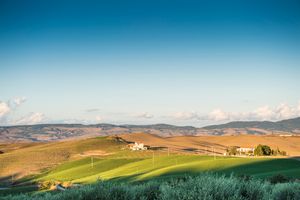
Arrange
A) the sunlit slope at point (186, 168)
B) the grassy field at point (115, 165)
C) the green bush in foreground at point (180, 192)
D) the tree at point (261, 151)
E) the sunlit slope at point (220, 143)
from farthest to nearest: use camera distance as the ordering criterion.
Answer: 1. the sunlit slope at point (220, 143)
2. the tree at point (261, 151)
3. the grassy field at point (115, 165)
4. the sunlit slope at point (186, 168)
5. the green bush in foreground at point (180, 192)

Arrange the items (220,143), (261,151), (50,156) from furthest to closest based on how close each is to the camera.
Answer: (220,143), (50,156), (261,151)

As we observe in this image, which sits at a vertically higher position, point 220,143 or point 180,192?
point 180,192

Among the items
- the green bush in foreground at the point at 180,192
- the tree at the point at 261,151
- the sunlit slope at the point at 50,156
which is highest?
the green bush in foreground at the point at 180,192

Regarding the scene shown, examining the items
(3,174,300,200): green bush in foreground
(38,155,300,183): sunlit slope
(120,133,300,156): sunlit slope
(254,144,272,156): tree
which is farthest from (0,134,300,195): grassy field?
(3,174,300,200): green bush in foreground

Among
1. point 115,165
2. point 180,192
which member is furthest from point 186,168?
point 180,192

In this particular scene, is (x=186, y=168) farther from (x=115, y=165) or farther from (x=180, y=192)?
(x=180, y=192)

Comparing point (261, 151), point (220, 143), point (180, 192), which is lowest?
point (220, 143)

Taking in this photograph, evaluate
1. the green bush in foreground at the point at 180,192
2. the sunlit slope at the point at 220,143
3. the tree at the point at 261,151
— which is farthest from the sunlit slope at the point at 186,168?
the sunlit slope at the point at 220,143

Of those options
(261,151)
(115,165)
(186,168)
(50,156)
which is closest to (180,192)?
(186,168)

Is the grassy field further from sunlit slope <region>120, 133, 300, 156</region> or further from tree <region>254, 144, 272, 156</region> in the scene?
sunlit slope <region>120, 133, 300, 156</region>

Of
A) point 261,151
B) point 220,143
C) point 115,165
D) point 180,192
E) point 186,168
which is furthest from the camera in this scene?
point 220,143

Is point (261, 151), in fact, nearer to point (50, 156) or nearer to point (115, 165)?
point (115, 165)

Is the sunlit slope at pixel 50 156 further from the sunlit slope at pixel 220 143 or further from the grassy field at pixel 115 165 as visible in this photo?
the sunlit slope at pixel 220 143

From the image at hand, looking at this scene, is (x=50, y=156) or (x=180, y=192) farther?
(x=50, y=156)
